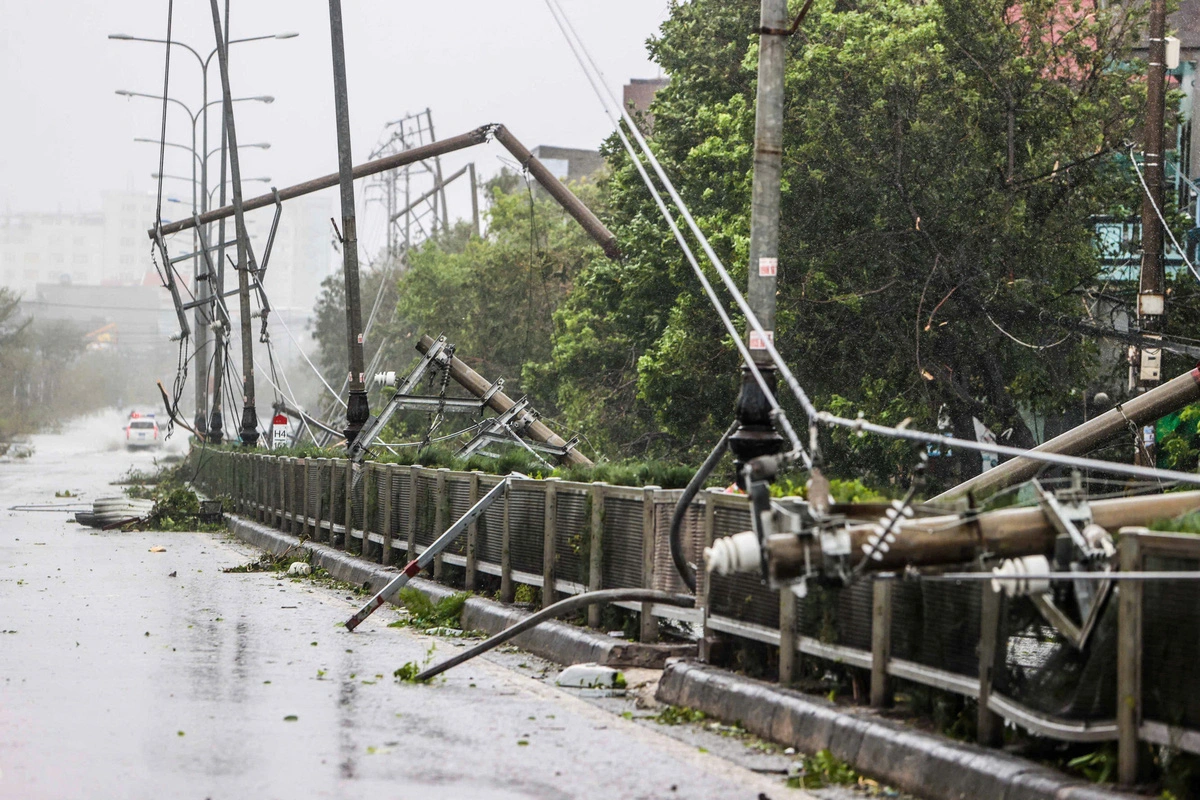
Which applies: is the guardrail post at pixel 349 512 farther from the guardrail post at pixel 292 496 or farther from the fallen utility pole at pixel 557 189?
the fallen utility pole at pixel 557 189

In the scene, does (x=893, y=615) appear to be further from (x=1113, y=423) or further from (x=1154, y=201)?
A: (x=1154, y=201)

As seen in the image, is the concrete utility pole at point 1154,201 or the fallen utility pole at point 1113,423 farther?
the concrete utility pole at point 1154,201

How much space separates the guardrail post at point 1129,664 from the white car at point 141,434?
108 m

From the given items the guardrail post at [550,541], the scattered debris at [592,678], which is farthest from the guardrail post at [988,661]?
the guardrail post at [550,541]

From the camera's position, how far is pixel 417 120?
88812 millimetres

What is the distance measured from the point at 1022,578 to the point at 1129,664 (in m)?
0.62

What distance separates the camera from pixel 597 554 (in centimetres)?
1323

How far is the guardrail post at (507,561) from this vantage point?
1554cm

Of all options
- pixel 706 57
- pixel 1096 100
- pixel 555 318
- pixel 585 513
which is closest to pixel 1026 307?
pixel 1096 100

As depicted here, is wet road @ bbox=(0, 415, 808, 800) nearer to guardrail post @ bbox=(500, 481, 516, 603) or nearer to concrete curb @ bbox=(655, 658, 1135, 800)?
concrete curb @ bbox=(655, 658, 1135, 800)

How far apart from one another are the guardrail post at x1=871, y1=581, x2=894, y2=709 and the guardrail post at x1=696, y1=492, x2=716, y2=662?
6.43 ft

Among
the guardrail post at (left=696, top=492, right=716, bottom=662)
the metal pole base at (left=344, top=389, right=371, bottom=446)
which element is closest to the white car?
the metal pole base at (left=344, top=389, right=371, bottom=446)

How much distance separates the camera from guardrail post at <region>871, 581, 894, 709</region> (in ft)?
29.3

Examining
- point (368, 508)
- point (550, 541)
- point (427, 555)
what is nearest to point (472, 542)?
point (427, 555)
